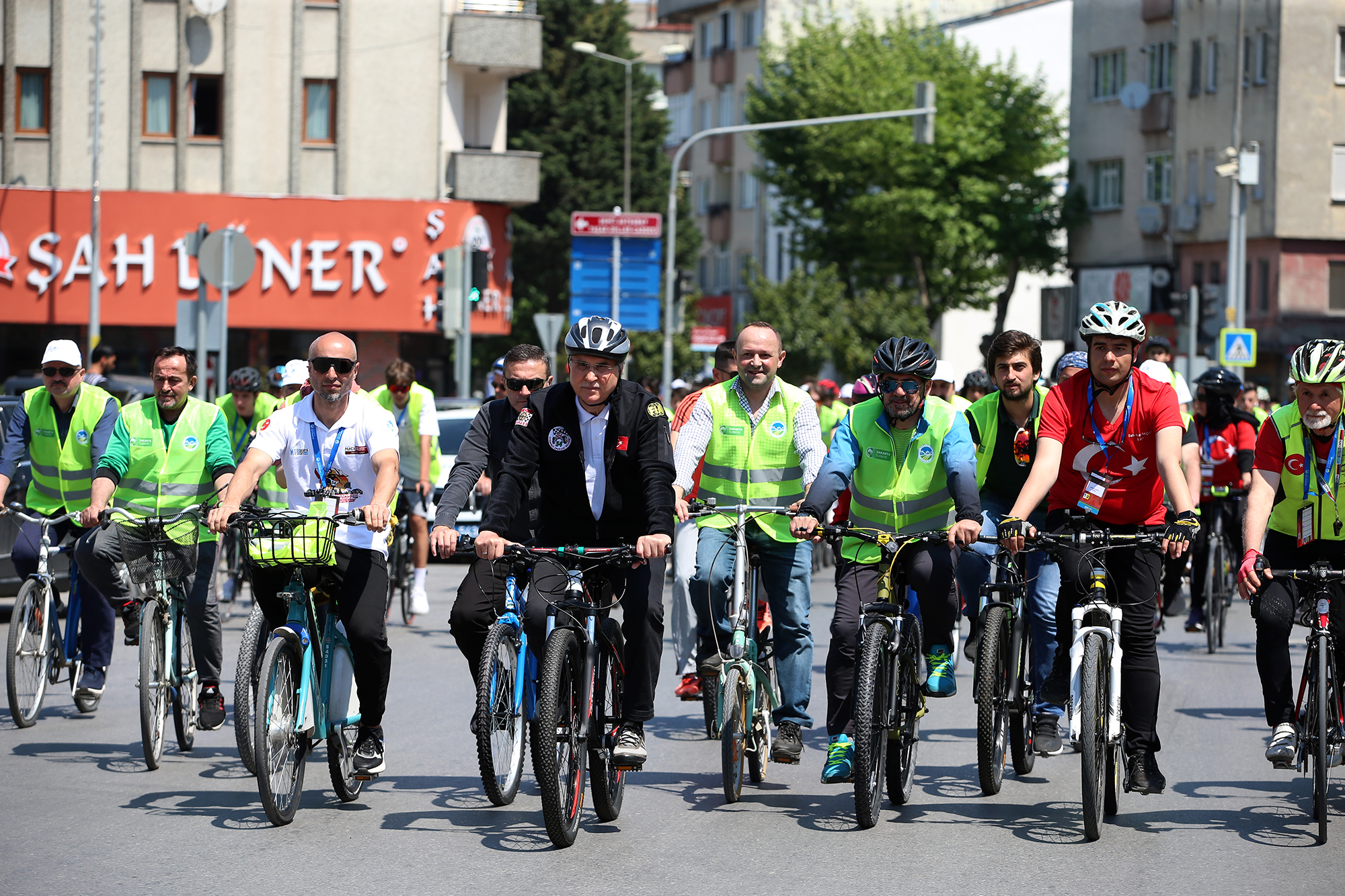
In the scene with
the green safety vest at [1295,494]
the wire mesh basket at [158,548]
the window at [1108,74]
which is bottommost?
the wire mesh basket at [158,548]

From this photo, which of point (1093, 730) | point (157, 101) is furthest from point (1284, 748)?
point (157, 101)

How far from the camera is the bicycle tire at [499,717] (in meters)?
7.29

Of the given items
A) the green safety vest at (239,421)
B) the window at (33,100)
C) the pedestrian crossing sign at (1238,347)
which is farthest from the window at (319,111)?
the green safety vest at (239,421)

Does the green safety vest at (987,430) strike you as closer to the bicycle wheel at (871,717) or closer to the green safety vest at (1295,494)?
the green safety vest at (1295,494)

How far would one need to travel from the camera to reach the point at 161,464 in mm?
9875

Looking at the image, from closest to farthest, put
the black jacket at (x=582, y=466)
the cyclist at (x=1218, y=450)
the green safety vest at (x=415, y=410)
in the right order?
1. the black jacket at (x=582, y=466)
2. the cyclist at (x=1218, y=450)
3. the green safety vest at (x=415, y=410)

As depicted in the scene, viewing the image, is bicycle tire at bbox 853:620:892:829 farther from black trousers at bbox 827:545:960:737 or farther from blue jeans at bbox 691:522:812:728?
blue jeans at bbox 691:522:812:728

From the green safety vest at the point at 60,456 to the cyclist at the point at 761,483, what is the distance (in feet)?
11.3

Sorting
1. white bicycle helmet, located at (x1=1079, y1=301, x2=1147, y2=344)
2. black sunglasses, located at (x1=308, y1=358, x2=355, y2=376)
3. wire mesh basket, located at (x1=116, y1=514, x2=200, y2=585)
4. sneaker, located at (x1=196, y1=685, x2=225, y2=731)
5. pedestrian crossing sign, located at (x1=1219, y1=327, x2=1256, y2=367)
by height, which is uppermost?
pedestrian crossing sign, located at (x1=1219, y1=327, x2=1256, y2=367)

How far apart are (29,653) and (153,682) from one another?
143cm

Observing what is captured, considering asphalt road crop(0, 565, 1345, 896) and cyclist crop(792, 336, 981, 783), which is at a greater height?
cyclist crop(792, 336, 981, 783)

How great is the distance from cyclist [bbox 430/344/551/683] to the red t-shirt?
7.21 feet

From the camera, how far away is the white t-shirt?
26.7ft

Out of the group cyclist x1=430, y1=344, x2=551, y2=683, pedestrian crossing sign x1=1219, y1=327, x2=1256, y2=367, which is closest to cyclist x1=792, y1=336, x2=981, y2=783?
cyclist x1=430, y1=344, x2=551, y2=683
